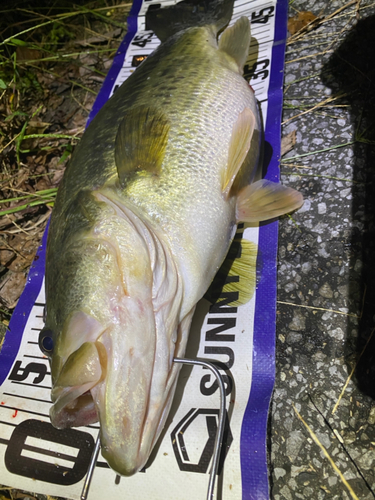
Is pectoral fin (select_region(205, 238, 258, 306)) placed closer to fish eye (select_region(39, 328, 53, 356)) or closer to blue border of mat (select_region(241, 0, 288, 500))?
blue border of mat (select_region(241, 0, 288, 500))

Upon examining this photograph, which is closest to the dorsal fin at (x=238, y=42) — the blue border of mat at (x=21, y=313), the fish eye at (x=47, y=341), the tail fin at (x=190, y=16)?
the tail fin at (x=190, y=16)

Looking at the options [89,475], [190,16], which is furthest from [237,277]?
[190,16]

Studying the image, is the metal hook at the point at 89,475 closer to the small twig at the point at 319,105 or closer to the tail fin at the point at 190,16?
the small twig at the point at 319,105

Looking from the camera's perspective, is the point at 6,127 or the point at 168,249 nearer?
the point at 168,249

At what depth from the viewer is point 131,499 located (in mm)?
1800

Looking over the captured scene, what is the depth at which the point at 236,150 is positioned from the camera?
1.92m

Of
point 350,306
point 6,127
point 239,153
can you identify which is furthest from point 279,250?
point 6,127

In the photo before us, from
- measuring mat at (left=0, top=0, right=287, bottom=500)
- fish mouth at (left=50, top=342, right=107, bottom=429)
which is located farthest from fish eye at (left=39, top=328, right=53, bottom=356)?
measuring mat at (left=0, top=0, right=287, bottom=500)

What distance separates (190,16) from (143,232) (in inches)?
86.6

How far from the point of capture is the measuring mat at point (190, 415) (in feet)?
5.81

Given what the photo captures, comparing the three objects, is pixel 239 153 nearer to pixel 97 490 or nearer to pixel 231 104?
pixel 231 104

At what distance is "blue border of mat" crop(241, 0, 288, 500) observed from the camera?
1.70m

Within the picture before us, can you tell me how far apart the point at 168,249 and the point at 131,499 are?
1269mm

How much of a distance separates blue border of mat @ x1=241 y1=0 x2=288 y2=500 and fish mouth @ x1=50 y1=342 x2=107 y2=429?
0.88m
